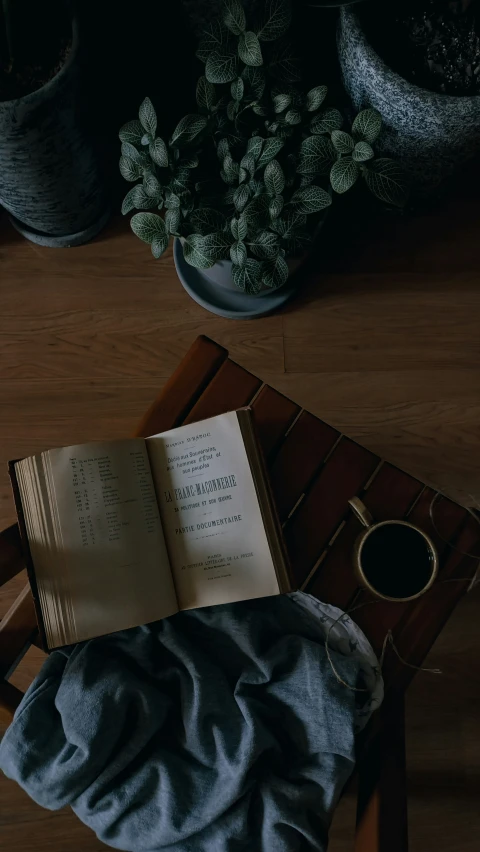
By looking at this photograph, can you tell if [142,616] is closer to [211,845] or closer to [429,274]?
[211,845]

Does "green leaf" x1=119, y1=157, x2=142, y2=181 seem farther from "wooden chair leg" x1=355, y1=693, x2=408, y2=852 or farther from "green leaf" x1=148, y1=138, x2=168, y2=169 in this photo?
"wooden chair leg" x1=355, y1=693, x2=408, y2=852

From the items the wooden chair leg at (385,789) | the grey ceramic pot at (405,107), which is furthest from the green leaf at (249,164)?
the wooden chair leg at (385,789)

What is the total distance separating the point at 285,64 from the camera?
3.05 feet

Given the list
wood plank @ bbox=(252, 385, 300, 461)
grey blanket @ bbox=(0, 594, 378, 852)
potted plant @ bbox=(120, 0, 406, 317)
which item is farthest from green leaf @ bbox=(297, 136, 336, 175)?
grey blanket @ bbox=(0, 594, 378, 852)

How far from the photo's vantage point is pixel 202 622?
849 millimetres

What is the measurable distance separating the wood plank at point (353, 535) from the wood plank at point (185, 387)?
0.84 feet

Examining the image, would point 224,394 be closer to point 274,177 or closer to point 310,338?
point 274,177

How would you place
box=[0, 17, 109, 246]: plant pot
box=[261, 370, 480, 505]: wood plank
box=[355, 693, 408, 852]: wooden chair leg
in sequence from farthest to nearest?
box=[261, 370, 480, 505]: wood plank
box=[0, 17, 109, 246]: plant pot
box=[355, 693, 408, 852]: wooden chair leg

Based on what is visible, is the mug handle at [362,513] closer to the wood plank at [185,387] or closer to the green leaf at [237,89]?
the wood plank at [185,387]

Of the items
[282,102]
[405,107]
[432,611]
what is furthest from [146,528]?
[405,107]

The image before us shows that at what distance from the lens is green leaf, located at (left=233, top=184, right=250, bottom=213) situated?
3.05 ft

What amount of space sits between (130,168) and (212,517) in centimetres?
49

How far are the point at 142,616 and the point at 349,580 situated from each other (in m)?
0.26

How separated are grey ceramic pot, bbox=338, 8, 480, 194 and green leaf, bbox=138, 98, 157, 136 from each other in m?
0.32
